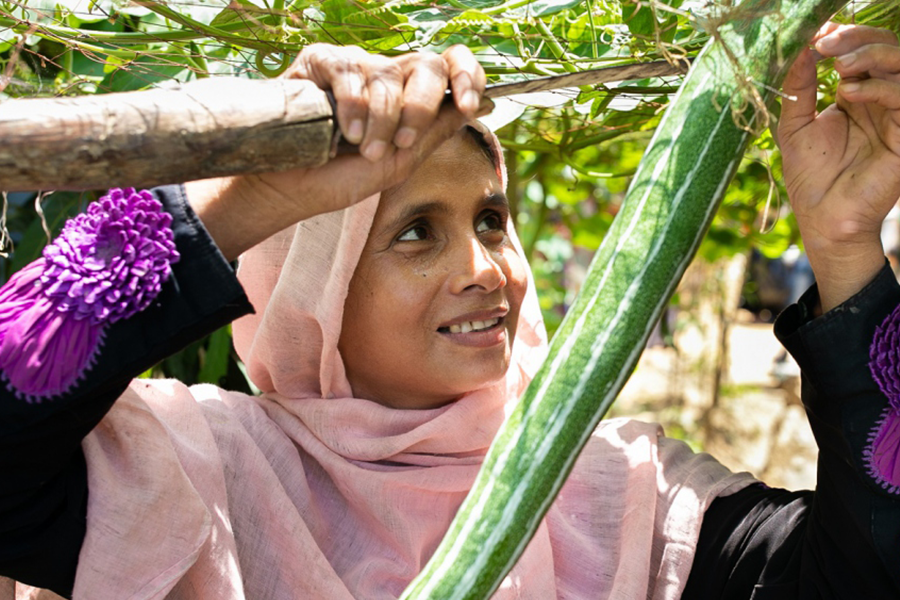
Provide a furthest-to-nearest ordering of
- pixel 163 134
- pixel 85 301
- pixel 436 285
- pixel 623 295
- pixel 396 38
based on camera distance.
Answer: pixel 436 285 → pixel 396 38 → pixel 85 301 → pixel 623 295 → pixel 163 134

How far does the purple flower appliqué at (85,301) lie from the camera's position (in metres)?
1.15

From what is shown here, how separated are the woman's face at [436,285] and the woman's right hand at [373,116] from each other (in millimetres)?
443

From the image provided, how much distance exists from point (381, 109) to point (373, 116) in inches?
0.4

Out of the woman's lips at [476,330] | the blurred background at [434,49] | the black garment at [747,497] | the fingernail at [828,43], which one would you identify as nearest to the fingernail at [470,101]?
the blurred background at [434,49]

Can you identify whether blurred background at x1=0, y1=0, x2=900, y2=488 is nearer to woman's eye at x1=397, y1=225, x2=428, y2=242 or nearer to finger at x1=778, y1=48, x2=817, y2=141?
finger at x1=778, y1=48, x2=817, y2=141

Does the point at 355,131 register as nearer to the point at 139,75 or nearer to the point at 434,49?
the point at 434,49

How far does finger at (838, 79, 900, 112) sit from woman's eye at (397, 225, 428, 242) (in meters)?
0.69

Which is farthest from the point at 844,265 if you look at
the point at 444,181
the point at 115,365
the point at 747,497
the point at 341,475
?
the point at 115,365

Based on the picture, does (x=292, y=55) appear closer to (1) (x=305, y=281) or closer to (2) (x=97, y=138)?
(1) (x=305, y=281)

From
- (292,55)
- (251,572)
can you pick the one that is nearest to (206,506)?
(251,572)

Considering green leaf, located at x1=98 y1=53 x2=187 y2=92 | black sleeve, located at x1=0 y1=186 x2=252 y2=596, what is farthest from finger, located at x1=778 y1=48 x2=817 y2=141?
green leaf, located at x1=98 y1=53 x2=187 y2=92

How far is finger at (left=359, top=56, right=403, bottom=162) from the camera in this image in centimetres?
100

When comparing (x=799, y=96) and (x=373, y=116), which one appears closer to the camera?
(x=373, y=116)

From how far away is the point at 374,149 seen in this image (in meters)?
1.01
